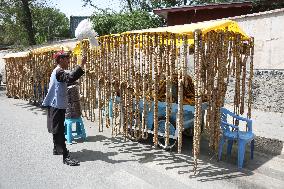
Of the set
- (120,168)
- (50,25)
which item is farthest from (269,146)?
(50,25)

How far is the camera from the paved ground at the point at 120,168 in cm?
510

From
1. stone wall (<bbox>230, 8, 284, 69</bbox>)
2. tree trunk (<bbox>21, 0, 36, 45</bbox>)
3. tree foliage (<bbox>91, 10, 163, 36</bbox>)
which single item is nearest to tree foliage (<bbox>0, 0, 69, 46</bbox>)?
tree trunk (<bbox>21, 0, 36, 45</bbox>)

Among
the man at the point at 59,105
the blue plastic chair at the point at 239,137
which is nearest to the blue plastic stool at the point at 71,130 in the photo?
the man at the point at 59,105

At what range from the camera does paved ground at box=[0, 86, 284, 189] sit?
16.7ft

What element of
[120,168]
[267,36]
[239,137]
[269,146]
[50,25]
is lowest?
[120,168]

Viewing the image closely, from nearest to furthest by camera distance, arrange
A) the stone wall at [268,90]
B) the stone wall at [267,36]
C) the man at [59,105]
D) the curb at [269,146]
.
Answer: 1. the man at [59,105]
2. the curb at [269,146]
3. the stone wall at [267,36]
4. the stone wall at [268,90]

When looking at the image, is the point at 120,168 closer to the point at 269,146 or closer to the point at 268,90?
the point at 269,146

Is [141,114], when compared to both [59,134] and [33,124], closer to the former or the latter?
[59,134]

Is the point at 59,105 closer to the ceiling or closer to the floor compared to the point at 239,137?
Result: closer to the ceiling

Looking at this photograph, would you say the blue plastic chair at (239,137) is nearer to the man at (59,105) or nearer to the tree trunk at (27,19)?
the man at (59,105)

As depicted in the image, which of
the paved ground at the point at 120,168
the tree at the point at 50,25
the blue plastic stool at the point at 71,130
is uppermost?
the tree at the point at 50,25

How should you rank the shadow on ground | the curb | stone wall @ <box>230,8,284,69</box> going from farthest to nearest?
1. stone wall @ <box>230,8,284,69</box>
2. the curb
3. the shadow on ground

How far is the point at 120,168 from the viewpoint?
577 centimetres

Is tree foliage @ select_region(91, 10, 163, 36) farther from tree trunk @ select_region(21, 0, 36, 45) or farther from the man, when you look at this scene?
the man
